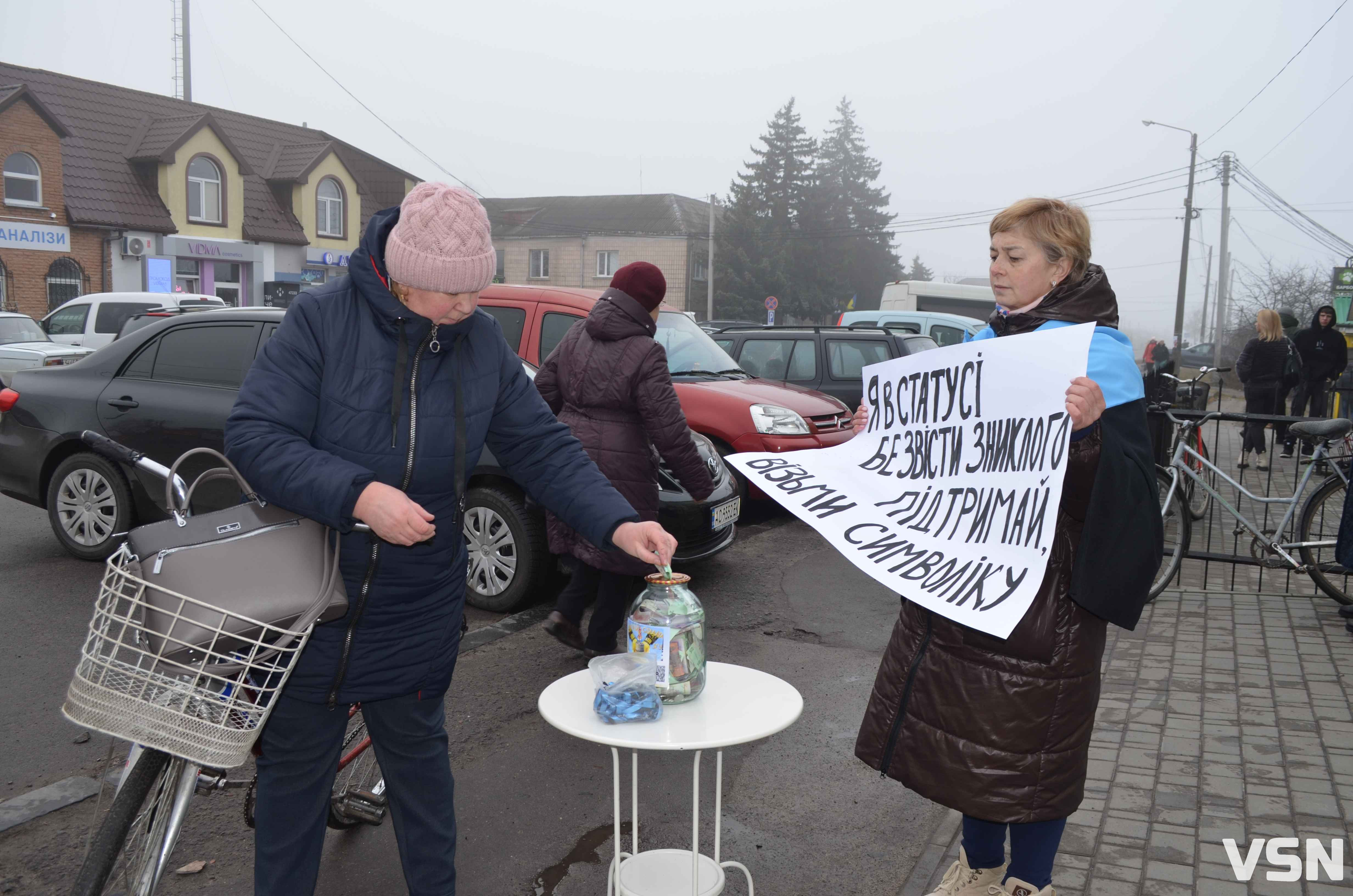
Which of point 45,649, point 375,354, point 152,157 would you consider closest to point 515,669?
point 45,649

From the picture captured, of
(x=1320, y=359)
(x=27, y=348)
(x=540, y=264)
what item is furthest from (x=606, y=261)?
(x=1320, y=359)

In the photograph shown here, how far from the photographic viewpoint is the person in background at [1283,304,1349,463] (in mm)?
13812

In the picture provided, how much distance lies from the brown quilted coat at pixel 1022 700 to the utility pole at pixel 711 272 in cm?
4332

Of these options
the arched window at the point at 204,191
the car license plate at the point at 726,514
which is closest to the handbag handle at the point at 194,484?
the car license plate at the point at 726,514

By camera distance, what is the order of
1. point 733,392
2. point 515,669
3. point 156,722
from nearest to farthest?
1. point 156,722
2. point 515,669
3. point 733,392

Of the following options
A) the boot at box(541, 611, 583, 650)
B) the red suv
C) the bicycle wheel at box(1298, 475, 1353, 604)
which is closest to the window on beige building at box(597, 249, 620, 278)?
the red suv

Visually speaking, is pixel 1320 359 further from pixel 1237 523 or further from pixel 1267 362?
pixel 1237 523

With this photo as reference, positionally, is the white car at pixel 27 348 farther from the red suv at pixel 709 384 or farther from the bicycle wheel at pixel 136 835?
the bicycle wheel at pixel 136 835

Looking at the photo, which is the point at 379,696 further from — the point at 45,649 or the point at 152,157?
the point at 152,157

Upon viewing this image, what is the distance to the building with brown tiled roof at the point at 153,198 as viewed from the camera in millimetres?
26250

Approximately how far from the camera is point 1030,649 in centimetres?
238

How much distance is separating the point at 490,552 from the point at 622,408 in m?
1.61

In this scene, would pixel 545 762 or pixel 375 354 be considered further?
pixel 545 762

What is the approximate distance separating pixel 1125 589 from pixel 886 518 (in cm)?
60
